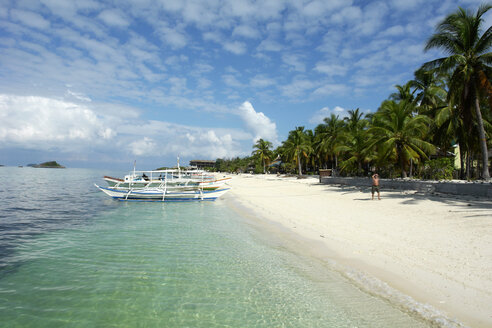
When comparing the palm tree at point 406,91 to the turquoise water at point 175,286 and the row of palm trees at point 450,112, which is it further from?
the turquoise water at point 175,286

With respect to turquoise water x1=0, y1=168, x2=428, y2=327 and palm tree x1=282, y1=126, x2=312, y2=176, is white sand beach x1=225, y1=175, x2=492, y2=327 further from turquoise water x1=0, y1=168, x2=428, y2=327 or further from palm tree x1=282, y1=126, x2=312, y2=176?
palm tree x1=282, y1=126, x2=312, y2=176

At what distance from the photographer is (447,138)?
21.4 metres

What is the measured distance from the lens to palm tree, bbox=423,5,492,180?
15500 mm

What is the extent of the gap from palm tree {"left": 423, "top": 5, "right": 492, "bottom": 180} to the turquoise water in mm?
15332

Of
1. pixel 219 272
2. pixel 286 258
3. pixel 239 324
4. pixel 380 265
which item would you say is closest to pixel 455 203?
pixel 380 265

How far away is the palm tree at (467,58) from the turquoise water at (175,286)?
604 inches

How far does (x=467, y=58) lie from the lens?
53.0 ft

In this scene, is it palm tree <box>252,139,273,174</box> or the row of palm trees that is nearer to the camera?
the row of palm trees

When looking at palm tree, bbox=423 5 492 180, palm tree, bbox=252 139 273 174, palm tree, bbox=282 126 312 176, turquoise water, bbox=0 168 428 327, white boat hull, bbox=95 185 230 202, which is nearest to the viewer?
turquoise water, bbox=0 168 428 327

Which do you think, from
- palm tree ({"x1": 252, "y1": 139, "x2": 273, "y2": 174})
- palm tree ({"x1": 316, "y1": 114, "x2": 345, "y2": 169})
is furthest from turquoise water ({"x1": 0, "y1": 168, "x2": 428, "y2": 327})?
palm tree ({"x1": 252, "y1": 139, "x2": 273, "y2": 174})

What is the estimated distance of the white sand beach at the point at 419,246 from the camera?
427 centimetres

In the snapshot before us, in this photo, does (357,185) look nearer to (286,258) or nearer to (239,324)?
(286,258)

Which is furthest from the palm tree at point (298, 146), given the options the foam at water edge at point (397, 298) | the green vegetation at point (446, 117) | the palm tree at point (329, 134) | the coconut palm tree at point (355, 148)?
the foam at water edge at point (397, 298)

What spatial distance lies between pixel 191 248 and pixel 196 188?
1476 centimetres
